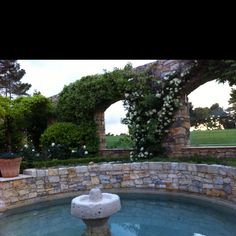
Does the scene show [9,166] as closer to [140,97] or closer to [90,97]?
[90,97]

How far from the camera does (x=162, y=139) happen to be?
10070 millimetres

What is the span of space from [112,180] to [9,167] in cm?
257

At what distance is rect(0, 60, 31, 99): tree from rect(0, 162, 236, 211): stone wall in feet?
71.9

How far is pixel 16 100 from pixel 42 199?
530 cm

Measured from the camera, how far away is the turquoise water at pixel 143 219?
5643 mm

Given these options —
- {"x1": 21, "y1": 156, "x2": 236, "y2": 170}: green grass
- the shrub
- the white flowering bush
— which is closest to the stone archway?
the white flowering bush

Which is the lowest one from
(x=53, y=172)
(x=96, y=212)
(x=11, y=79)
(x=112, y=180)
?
(x=96, y=212)

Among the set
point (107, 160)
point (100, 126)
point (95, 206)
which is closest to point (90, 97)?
point (100, 126)

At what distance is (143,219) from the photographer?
6.34 m

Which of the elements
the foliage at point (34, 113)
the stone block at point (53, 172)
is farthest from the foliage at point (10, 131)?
the stone block at point (53, 172)

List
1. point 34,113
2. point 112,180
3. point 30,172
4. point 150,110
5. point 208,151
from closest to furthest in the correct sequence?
point 30,172, point 112,180, point 208,151, point 150,110, point 34,113

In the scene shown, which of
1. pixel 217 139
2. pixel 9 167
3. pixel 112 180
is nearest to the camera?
pixel 9 167
